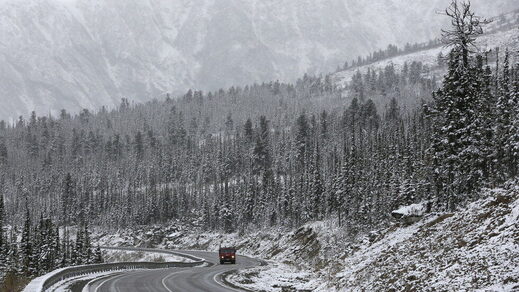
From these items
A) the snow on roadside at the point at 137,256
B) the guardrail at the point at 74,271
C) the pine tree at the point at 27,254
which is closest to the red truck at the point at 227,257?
the guardrail at the point at 74,271

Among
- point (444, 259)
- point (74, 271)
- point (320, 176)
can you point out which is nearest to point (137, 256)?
point (320, 176)

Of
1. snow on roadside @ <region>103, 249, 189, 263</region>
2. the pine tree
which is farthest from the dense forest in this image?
snow on roadside @ <region>103, 249, 189, 263</region>

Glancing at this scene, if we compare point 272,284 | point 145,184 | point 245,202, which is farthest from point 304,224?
point 145,184

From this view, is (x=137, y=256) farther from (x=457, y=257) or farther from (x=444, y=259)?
(x=457, y=257)

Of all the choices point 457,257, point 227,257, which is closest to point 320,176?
point 227,257

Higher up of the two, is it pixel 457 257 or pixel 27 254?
pixel 457 257

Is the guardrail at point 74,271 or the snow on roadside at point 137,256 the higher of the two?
the guardrail at point 74,271

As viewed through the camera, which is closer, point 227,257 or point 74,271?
point 74,271

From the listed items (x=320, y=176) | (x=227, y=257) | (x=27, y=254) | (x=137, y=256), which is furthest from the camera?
(x=320, y=176)

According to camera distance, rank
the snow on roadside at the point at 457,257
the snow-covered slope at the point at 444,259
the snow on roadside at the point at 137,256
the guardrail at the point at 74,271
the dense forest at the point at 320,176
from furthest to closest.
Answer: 1. the snow on roadside at the point at 137,256
2. the dense forest at the point at 320,176
3. the guardrail at the point at 74,271
4. the snow-covered slope at the point at 444,259
5. the snow on roadside at the point at 457,257

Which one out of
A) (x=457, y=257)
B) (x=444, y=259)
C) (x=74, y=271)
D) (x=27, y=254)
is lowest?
(x=27, y=254)

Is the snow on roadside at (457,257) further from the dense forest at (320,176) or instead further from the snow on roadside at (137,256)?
the snow on roadside at (137,256)

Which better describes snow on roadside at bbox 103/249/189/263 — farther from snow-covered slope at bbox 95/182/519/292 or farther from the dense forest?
snow-covered slope at bbox 95/182/519/292

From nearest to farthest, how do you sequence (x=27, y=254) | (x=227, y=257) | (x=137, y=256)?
(x=227, y=257) → (x=27, y=254) → (x=137, y=256)
